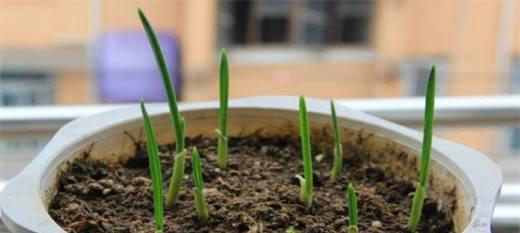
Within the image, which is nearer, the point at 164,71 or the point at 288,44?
the point at 164,71

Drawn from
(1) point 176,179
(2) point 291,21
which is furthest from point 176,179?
(2) point 291,21

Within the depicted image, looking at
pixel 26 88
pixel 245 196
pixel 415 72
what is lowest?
pixel 26 88

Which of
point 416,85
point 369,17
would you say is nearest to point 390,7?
point 369,17

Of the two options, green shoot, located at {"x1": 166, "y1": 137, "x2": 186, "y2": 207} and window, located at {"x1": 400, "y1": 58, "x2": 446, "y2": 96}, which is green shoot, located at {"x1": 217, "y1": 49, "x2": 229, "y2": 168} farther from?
window, located at {"x1": 400, "y1": 58, "x2": 446, "y2": 96}

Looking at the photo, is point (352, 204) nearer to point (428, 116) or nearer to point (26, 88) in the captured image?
point (428, 116)

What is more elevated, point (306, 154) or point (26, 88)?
point (306, 154)

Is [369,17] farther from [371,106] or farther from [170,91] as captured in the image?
[170,91]
